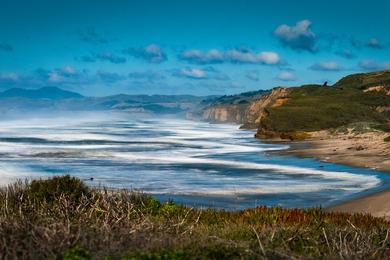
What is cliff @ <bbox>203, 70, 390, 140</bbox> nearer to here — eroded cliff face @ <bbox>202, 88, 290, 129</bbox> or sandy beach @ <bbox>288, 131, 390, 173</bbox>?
eroded cliff face @ <bbox>202, 88, 290, 129</bbox>

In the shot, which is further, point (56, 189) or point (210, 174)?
point (210, 174)

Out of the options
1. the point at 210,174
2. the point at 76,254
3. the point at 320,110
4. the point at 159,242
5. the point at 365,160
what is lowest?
the point at 210,174

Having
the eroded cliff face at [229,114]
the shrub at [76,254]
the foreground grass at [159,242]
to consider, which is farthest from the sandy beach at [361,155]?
the eroded cliff face at [229,114]

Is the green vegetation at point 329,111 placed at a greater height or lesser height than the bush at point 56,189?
greater

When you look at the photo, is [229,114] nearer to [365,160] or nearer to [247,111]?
[247,111]

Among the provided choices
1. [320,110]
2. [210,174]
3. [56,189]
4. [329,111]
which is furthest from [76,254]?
[329,111]

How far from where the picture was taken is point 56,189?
14.7m

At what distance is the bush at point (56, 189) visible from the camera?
1440 cm

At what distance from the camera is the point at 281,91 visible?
447 feet

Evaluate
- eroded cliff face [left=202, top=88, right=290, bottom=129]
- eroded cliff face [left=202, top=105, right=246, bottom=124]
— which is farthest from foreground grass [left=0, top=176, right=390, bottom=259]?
eroded cliff face [left=202, top=105, right=246, bottom=124]

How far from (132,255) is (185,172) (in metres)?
23.4

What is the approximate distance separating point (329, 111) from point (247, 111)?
67.0m

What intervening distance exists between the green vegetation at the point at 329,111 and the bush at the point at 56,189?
58.4 metres

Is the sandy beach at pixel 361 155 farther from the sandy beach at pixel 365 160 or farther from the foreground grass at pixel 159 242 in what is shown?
the foreground grass at pixel 159 242
